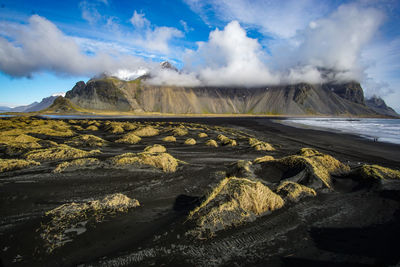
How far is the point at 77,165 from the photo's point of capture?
38.1 ft

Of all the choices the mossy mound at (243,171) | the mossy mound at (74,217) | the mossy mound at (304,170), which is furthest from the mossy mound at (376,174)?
the mossy mound at (74,217)

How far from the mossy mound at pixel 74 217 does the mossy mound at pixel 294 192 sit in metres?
5.72

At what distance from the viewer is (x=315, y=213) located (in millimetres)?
6785

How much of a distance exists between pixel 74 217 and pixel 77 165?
6.44 m

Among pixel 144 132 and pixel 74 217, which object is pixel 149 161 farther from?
pixel 144 132

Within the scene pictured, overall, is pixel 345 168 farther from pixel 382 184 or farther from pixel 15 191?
pixel 15 191

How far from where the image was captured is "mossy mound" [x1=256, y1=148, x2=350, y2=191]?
9093 millimetres

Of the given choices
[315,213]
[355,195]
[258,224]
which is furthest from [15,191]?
[355,195]

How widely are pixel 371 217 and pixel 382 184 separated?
3.09 meters

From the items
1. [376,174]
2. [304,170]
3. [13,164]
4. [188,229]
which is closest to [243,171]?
[304,170]

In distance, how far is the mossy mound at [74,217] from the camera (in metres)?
5.30

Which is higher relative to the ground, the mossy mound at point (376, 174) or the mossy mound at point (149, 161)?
the mossy mound at point (376, 174)

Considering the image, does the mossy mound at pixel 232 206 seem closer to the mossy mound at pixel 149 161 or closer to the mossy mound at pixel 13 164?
the mossy mound at pixel 149 161

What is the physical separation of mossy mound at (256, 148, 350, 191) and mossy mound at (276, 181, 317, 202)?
84 cm
